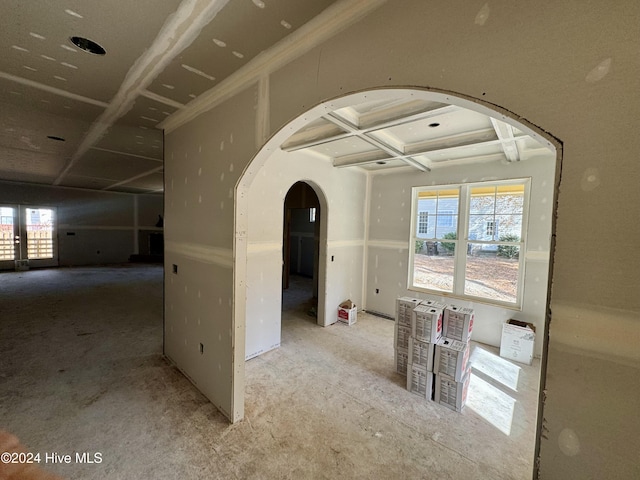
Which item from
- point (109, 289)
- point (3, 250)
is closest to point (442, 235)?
point (109, 289)

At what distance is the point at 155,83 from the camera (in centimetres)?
208

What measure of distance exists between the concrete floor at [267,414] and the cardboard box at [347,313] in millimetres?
589

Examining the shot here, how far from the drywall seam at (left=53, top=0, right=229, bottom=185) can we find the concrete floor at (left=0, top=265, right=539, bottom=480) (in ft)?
9.04

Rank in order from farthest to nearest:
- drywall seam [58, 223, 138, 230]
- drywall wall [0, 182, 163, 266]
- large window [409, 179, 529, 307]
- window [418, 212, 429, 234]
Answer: drywall seam [58, 223, 138, 230]
drywall wall [0, 182, 163, 266]
window [418, 212, 429, 234]
large window [409, 179, 529, 307]

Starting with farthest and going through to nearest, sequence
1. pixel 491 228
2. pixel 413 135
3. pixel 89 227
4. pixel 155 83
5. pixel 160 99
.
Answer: pixel 89 227 < pixel 491 228 < pixel 413 135 < pixel 160 99 < pixel 155 83

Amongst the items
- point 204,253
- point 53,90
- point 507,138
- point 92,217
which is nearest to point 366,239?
Answer: point 507,138

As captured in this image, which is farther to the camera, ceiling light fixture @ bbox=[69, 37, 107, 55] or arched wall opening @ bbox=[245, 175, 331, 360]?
arched wall opening @ bbox=[245, 175, 331, 360]

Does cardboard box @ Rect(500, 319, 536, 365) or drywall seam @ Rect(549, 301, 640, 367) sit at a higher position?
drywall seam @ Rect(549, 301, 640, 367)

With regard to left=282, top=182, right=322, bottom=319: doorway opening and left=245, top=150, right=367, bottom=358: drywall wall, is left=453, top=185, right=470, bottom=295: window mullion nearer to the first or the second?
left=245, top=150, right=367, bottom=358: drywall wall

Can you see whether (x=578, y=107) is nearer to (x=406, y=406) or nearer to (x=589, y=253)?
(x=589, y=253)

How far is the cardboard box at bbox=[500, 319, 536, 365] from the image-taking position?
330 centimetres

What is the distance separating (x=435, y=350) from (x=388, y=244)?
254cm

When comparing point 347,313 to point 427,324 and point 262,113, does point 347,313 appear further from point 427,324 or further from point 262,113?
point 262,113

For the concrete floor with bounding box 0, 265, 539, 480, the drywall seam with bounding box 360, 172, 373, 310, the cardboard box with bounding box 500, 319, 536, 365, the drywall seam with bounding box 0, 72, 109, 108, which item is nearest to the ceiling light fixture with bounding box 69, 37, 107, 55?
the drywall seam with bounding box 0, 72, 109, 108
